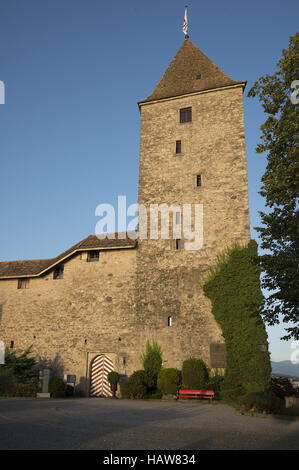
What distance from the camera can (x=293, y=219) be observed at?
11758 mm

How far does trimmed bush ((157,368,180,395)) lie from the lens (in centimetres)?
1606

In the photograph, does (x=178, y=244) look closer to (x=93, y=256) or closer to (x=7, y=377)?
(x=93, y=256)

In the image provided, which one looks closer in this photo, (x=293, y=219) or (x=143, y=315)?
(x=293, y=219)

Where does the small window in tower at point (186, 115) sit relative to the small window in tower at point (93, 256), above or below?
above

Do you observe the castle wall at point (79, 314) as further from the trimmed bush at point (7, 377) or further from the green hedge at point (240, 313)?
the green hedge at point (240, 313)

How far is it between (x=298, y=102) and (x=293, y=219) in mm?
4371

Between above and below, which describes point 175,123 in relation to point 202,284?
above

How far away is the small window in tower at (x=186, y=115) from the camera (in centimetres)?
2206

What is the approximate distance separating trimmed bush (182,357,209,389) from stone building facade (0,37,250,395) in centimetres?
62

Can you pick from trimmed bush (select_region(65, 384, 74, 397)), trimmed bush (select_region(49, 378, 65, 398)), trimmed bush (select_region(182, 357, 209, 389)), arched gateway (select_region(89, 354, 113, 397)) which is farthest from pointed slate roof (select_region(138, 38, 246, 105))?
trimmed bush (select_region(65, 384, 74, 397))

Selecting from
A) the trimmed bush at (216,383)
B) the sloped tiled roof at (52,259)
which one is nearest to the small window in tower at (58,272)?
the sloped tiled roof at (52,259)

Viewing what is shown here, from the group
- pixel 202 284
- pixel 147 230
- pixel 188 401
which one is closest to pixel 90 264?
pixel 147 230

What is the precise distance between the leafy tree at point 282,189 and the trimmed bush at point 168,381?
20.5ft
